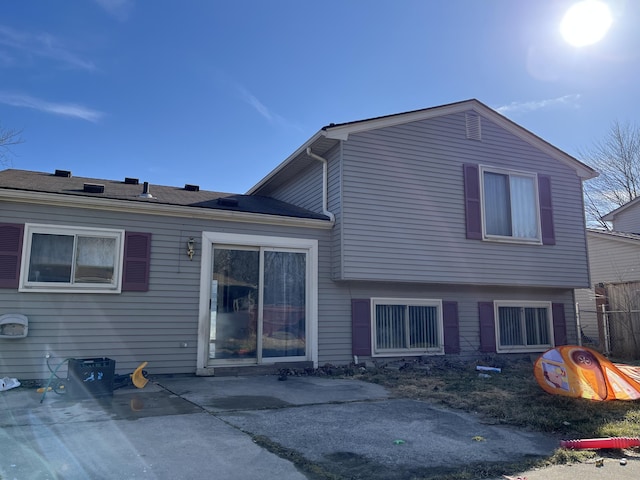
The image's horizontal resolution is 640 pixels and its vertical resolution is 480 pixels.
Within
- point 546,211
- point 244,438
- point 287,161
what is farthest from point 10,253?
point 546,211

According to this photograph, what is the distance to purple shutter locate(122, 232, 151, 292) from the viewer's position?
7.52 meters

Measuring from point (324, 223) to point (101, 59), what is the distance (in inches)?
242

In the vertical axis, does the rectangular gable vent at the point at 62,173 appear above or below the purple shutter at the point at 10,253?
above

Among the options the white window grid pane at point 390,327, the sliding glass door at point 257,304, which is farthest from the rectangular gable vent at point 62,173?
the white window grid pane at point 390,327

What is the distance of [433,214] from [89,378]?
7034mm

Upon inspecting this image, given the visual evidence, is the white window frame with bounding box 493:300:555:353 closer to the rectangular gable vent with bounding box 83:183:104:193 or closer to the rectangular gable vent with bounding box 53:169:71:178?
the rectangular gable vent with bounding box 83:183:104:193

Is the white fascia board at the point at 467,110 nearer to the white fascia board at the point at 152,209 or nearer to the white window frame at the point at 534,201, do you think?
the white window frame at the point at 534,201

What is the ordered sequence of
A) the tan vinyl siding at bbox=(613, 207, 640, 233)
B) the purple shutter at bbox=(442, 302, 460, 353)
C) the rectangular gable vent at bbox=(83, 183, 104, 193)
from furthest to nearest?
the tan vinyl siding at bbox=(613, 207, 640, 233), the purple shutter at bbox=(442, 302, 460, 353), the rectangular gable vent at bbox=(83, 183, 104, 193)

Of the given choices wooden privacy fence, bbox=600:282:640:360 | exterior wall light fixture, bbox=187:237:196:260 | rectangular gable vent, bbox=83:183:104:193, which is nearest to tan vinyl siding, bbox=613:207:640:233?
wooden privacy fence, bbox=600:282:640:360

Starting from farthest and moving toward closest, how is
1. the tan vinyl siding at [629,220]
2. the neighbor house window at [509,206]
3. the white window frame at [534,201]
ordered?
1. the tan vinyl siding at [629,220]
2. the neighbor house window at [509,206]
3. the white window frame at [534,201]

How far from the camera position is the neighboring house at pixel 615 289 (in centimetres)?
1162

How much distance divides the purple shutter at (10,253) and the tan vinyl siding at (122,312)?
11cm

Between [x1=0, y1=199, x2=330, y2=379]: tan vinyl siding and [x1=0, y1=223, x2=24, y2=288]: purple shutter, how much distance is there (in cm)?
11

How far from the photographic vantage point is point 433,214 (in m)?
9.70
